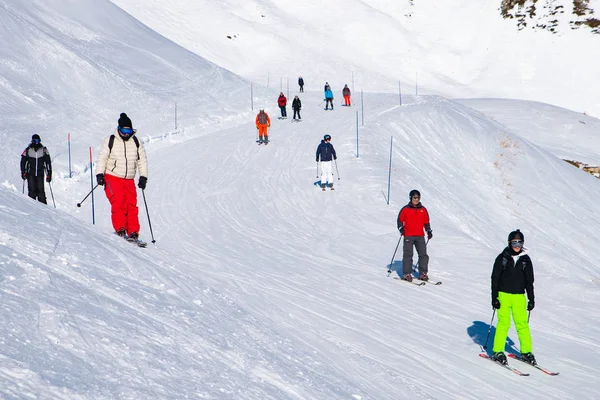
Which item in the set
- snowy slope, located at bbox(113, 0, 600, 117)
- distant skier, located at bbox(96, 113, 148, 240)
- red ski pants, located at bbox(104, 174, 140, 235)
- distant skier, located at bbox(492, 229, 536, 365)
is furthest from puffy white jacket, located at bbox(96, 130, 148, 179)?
snowy slope, located at bbox(113, 0, 600, 117)

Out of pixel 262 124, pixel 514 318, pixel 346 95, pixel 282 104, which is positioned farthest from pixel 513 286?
pixel 346 95

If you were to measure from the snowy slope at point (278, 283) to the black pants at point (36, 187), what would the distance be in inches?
20.5

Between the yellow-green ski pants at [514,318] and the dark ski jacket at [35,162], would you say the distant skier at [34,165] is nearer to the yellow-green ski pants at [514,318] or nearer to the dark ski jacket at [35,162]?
the dark ski jacket at [35,162]

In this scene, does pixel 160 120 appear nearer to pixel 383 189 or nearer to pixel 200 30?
pixel 383 189

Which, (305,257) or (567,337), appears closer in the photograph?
(567,337)

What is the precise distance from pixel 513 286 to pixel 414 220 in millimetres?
3903

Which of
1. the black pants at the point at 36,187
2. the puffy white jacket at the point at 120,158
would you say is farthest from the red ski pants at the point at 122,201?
the black pants at the point at 36,187

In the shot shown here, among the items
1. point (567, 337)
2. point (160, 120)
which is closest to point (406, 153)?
point (160, 120)

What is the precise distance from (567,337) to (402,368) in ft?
12.6

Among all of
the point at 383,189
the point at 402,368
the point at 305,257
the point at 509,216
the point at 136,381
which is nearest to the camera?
the point at 136,381

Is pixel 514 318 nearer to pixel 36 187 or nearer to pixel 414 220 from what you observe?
pixel 414 220

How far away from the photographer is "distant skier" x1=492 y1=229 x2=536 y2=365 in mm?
9047

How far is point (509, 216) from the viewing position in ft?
92.6

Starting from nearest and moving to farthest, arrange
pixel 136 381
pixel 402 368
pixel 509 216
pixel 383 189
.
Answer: pixel 136 381, pixel 402 368, pixel 383 189, pixel 509 216
